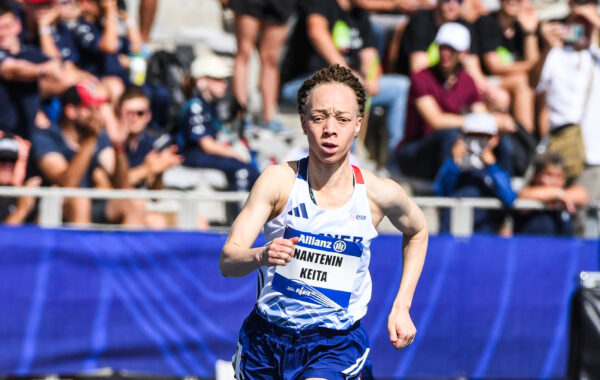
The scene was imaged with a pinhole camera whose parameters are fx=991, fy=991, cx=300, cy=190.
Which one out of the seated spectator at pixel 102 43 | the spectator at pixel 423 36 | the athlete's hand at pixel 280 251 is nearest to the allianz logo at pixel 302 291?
the athlete's hand at pixel 280 251

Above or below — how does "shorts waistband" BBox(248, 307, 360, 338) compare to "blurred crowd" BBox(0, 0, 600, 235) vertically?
below

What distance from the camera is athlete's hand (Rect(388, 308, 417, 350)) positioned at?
4.30m

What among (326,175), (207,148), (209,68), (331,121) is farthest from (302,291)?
(209,68)

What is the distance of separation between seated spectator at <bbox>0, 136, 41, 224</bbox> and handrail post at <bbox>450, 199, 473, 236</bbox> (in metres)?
3.42

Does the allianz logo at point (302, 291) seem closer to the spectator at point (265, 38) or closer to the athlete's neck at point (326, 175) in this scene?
the athlete's neck at point (326, 175)

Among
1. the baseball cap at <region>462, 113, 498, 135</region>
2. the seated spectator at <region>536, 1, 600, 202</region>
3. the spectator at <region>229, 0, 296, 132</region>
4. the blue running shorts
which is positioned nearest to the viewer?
the blue running shorts

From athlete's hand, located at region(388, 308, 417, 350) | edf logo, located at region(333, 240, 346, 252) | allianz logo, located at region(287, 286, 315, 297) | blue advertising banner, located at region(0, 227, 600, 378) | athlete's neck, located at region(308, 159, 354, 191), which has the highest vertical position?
athlete's neck, located at region(308, 159, 354, 191)

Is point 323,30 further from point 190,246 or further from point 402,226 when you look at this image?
point 402,226

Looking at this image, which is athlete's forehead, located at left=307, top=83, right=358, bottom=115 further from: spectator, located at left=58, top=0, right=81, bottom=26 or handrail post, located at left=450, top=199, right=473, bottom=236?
spectator, located at left=58, top=0, right=81, bottom=26

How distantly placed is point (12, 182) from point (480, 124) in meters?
4.01

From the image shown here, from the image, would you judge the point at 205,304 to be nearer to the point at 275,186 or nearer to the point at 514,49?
the point at 275,186

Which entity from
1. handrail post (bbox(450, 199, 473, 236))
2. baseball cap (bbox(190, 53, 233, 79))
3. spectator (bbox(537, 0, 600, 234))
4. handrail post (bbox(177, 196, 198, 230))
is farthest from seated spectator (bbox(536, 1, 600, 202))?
handrail post (bbox(177, 196, 198, 230))

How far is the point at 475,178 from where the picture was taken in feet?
28.1

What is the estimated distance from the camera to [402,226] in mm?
4734
